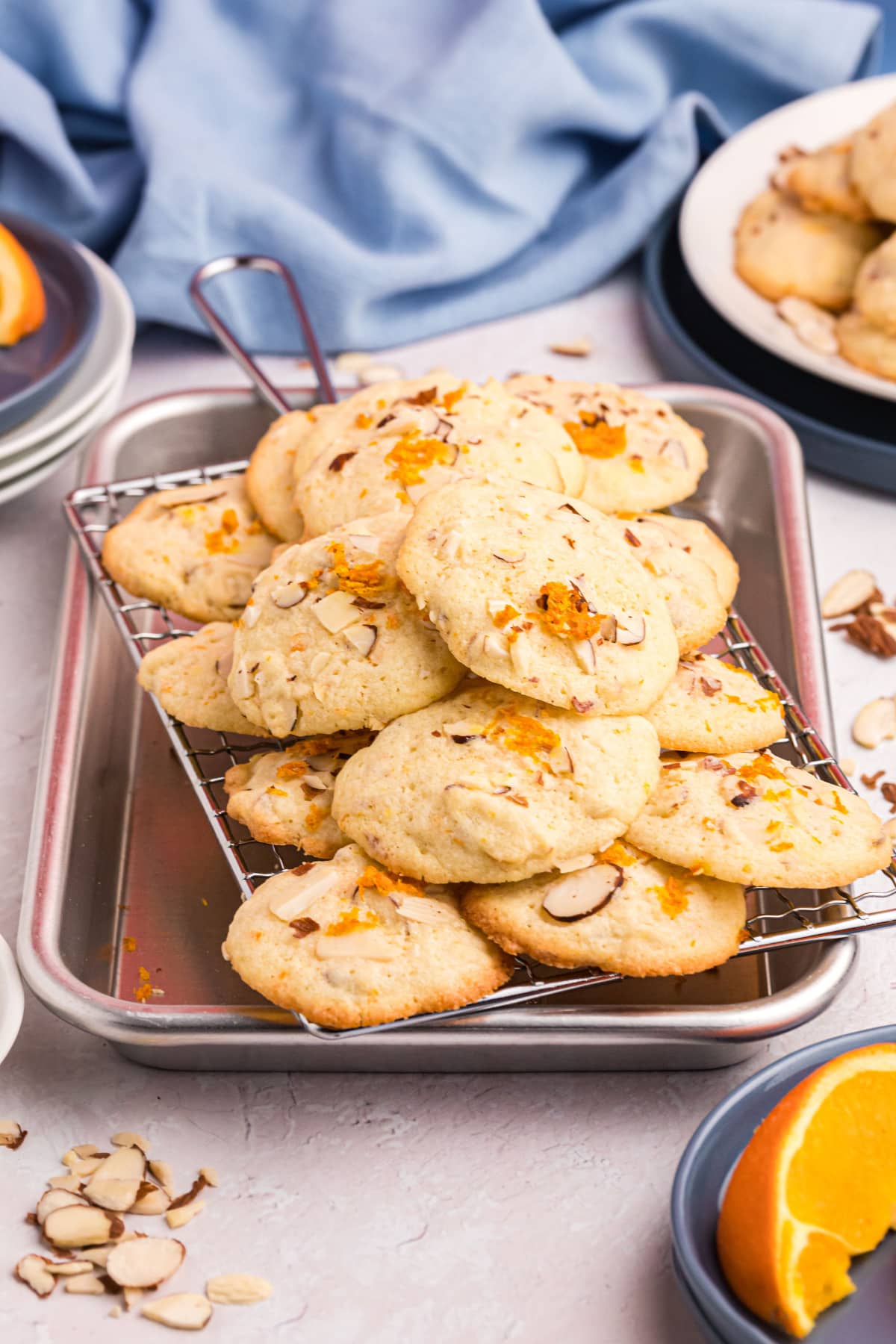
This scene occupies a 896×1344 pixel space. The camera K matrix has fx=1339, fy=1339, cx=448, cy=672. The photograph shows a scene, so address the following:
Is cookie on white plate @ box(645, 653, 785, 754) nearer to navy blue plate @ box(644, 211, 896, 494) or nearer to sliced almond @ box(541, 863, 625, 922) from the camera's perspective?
sliced almond @ box(541, 863, 625, 922)

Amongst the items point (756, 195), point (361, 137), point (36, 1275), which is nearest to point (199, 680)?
point (36, 1275)

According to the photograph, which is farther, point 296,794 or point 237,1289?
point 296,794

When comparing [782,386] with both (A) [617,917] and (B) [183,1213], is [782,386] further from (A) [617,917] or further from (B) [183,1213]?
(B) [183,1213]

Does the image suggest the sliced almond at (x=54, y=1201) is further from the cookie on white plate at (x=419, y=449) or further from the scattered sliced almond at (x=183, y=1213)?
the cookie on white plate at (x=419, y=449)

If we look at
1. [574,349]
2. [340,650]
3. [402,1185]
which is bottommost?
[402,1185]

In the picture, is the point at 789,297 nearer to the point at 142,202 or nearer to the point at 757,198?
the point at 757,198

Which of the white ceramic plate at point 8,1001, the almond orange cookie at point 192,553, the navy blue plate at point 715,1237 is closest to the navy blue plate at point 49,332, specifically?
the almond orange cookie at point 192,553

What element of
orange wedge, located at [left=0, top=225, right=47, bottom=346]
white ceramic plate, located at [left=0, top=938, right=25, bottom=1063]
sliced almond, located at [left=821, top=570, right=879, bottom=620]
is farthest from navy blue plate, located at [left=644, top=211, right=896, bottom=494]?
white ceramic plate, located at [left=0, top=938, right=25, bottom=1063]
